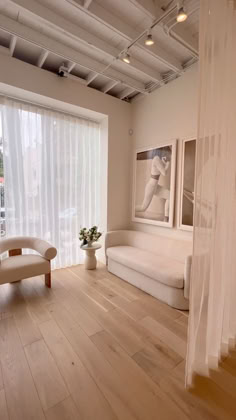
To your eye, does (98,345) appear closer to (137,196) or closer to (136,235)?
(136,235)

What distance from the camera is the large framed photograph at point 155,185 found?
2.88 m

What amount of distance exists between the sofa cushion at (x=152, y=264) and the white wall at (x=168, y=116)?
511 millimetres

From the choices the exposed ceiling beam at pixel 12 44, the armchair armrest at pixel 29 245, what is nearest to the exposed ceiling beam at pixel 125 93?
the exposed ceiling beam at pixel 12 44

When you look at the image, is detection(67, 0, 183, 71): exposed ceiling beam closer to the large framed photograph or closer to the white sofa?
the large framed photograph

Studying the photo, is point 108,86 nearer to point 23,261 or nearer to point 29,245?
point 29,245

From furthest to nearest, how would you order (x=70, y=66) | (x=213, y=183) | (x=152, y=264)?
(x=70, y=66)
(x=152, y=264)
(x=213, y=183)

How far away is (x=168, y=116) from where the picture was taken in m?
2.92

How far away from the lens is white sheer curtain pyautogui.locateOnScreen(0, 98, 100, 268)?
2.67 meters

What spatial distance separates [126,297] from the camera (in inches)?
94.0

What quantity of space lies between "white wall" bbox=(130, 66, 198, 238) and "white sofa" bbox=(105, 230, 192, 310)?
0.84 feet

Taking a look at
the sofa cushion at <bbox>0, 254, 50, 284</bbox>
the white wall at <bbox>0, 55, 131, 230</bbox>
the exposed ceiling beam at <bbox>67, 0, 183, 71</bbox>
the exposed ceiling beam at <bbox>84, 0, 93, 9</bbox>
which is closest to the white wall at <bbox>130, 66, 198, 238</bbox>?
the white wall at <bbox>0, 55, 131, 230</bbox>

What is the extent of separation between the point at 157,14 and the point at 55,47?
119 cm

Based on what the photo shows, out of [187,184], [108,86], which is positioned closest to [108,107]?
[108,86]

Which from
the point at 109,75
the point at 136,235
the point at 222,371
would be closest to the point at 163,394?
the point at 222,371
